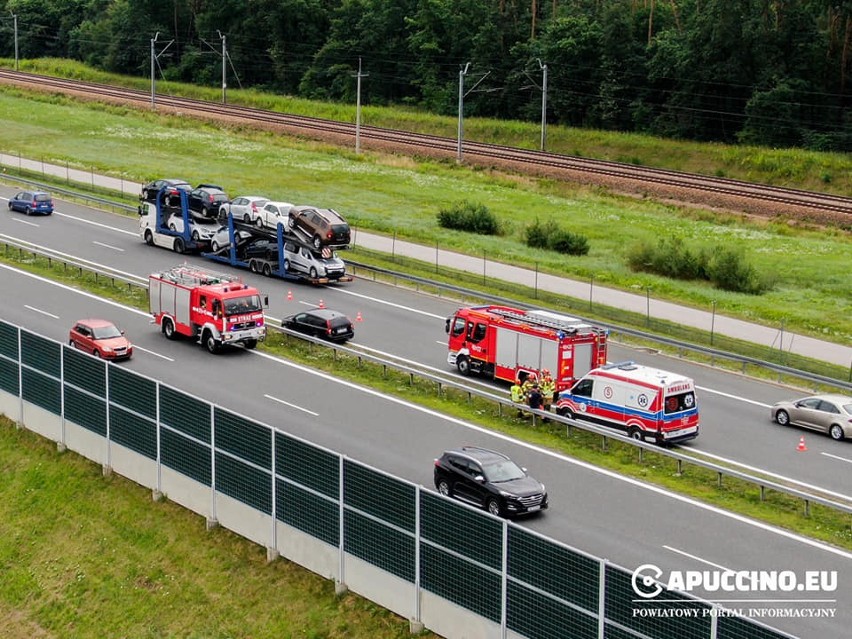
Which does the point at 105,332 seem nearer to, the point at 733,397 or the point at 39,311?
the point at 39,311

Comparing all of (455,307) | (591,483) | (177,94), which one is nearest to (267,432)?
(591,483)

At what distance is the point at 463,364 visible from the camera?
156ft

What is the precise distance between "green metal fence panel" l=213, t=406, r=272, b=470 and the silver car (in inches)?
786

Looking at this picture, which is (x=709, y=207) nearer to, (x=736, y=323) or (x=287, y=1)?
(x=736, y=323)

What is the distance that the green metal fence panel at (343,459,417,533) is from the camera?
27500 mm

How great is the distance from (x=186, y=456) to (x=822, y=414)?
21167 mm

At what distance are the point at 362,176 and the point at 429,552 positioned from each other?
70920mm

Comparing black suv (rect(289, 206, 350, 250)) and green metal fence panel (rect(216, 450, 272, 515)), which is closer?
green metal fence panel (rect(216, 450, 272, 515))

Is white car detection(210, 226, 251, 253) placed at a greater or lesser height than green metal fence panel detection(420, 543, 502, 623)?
greater

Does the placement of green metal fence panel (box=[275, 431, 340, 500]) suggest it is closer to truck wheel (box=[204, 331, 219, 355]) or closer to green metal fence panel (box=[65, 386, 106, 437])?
green metal fence panel (box=[65, 386, 106, 437])

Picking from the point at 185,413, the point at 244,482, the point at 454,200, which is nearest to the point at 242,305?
the point at 185,413

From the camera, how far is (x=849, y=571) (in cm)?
3039

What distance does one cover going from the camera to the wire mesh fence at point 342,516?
23688 mm

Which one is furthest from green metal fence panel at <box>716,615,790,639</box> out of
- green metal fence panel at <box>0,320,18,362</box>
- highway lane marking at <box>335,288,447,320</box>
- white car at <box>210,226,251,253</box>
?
white car at <box>210,226,251,253</box>
